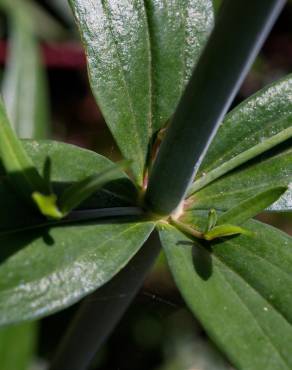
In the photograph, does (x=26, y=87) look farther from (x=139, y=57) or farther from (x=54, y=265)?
(x=54, y=265)

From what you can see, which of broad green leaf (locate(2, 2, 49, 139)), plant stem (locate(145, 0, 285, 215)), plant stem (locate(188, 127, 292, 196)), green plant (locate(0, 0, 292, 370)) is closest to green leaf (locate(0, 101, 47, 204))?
green plant (locate(0, 0, 292, 370))

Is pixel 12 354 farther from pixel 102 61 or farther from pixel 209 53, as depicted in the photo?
pixel 209 53

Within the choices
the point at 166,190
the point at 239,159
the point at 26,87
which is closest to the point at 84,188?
the point at 166,190

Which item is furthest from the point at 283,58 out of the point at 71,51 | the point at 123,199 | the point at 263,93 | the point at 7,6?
the point at 123,199

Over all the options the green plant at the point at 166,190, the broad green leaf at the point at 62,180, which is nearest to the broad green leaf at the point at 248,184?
the green plant at the point at 166,190

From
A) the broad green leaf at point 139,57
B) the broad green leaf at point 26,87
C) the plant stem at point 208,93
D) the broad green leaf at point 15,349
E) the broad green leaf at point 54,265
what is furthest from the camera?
the broad green leaf at point 26,87

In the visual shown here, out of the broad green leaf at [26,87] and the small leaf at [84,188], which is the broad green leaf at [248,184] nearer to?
the small leaf at [84,188]

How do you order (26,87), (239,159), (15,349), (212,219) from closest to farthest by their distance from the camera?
(212,219) → (239,159) → (15,349) → (26,87)
